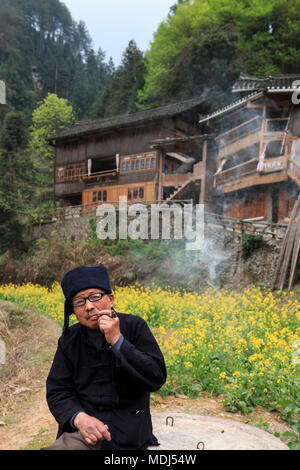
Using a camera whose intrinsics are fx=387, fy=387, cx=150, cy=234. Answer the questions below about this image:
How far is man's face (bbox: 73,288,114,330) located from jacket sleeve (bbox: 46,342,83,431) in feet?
1.17

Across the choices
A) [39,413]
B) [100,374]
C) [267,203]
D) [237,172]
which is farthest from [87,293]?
[237,172]

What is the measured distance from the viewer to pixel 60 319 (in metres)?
10.9

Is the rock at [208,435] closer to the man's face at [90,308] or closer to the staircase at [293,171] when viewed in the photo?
the man's face at [90,308]

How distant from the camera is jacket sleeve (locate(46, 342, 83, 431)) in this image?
266cm

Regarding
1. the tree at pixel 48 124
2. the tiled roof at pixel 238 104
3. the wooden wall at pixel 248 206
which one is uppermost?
the tree at pixel 48 124

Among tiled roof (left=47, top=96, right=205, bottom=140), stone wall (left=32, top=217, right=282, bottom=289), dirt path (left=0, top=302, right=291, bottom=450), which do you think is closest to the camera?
dirt path (left=0, top=302, right=291, bottom=450)

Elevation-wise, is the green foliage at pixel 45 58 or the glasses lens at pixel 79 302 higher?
the green foliage at pixel 45 58

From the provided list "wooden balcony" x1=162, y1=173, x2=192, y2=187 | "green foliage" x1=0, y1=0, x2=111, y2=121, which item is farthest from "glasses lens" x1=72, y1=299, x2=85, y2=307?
"green foliage" x1=0, y1=0, x2=111, y2=121

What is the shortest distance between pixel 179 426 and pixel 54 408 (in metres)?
1.14

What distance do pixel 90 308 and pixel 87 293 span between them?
11 cm

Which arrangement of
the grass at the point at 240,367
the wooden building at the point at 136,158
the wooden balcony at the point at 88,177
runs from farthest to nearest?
the wooden balcony at the point at 88,177, the wooden building at the point at 136,158, the grass at the point at 240,367

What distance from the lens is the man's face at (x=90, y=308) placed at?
271cm

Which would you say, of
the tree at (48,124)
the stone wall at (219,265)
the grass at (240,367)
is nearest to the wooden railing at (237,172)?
the stone wall at (219,265)

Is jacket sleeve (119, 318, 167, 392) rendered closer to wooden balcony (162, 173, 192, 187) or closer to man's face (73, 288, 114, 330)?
man's face (73, 288, 114, 330)
